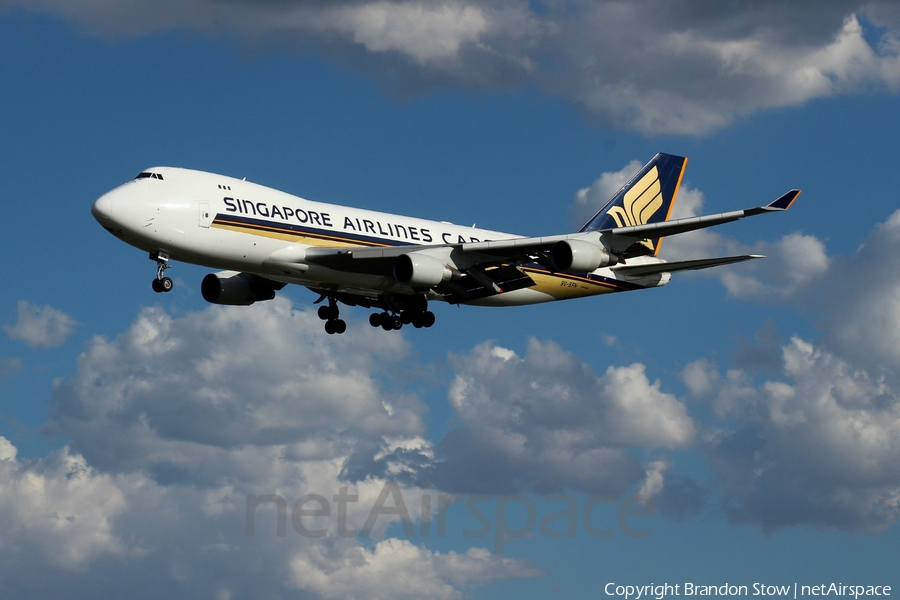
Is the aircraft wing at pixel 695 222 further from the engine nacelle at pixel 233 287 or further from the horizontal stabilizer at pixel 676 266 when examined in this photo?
the engine nacelle at pixel 233 287

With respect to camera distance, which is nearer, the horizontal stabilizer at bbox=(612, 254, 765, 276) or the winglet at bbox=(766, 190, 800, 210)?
the winglet at bbox=(766, 190, 800, 210)

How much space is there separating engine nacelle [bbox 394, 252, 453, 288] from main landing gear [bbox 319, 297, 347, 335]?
27.9 ft

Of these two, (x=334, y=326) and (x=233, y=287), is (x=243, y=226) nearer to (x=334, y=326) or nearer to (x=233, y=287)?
(x=233, y=287)

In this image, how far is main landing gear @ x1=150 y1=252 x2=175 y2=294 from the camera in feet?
150

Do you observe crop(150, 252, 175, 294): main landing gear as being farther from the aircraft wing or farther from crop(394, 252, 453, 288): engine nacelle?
the aircraft wing

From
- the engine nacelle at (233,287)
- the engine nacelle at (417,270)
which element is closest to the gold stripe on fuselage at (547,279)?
the engine nacelle at (417,270)

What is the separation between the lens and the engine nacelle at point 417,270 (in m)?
48.4

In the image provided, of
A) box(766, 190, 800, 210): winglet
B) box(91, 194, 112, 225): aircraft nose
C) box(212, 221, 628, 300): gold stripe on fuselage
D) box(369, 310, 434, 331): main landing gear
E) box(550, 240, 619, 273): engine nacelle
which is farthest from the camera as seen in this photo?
box(369, 310, 434, 331): main landing gear

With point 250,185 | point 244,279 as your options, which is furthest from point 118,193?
point 244,279

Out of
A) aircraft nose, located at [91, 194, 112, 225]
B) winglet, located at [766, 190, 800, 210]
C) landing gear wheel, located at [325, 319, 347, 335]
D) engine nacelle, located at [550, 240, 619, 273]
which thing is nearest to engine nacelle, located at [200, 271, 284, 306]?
landing gear wheel, located at [325, 319, 347, 335]

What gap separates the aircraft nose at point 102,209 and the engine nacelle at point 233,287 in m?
10.5

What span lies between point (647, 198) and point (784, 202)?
62.5 feet

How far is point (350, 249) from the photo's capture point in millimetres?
49438

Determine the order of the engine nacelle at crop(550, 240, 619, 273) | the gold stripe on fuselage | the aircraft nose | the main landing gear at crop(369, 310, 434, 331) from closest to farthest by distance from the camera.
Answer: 1. the aircraft nose
2. the gold stripe on fuselage
3. the engine nacelle at crop(550, 240, 619, 273)
4. the main landing gear at crop(369, 310, 434, 331)
